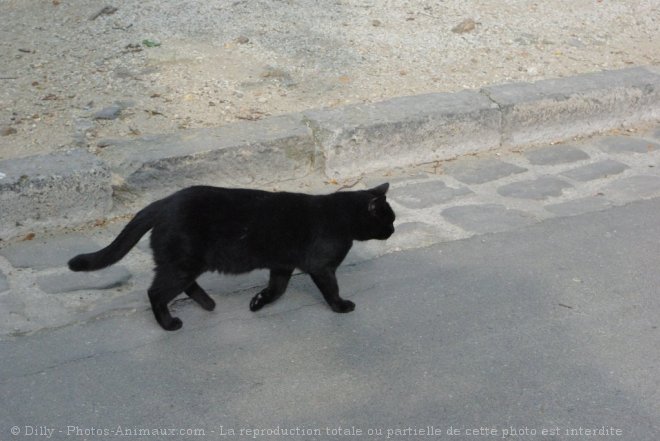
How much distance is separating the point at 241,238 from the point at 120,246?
52 cm

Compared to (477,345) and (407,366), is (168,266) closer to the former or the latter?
(407,366)

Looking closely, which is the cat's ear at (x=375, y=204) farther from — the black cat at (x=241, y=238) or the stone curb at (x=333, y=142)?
the stone curb at (x=333, y=142)

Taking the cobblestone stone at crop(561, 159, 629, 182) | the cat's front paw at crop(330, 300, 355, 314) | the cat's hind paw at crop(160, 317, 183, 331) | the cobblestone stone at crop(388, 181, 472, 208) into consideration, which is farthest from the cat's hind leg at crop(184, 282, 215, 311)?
the cobblestone stone at crop(561, 159, 629, 182)

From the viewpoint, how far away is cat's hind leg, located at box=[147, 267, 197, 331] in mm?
3592

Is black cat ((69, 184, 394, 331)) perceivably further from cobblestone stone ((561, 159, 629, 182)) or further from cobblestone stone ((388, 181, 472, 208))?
cobblestone stone ((561, 159, 629, 182))

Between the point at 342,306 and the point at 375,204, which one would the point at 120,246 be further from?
the point at 375,204

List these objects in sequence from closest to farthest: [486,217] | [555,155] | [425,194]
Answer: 1. [486,217]
2. [425,194]
3. [555,155]

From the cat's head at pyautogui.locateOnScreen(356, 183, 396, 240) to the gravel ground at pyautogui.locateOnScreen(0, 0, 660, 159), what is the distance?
1702 millimetres

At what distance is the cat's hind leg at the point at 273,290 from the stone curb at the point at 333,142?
1.17 meters

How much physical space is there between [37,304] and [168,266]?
2.40 feet

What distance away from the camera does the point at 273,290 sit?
3.93 m

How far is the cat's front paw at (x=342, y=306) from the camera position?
3.88 m

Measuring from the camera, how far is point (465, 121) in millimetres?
5598

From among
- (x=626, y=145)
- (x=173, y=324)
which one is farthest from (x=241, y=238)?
(x=626, y=145)
